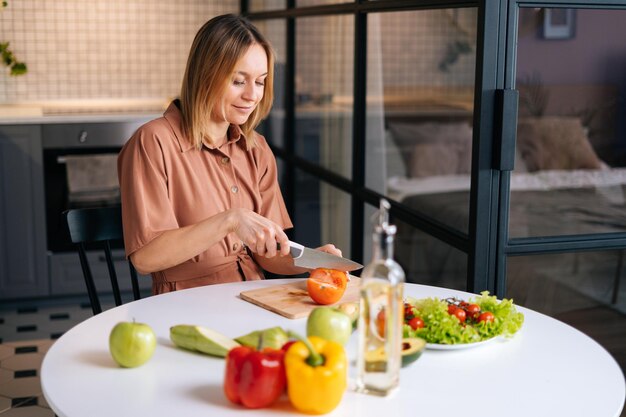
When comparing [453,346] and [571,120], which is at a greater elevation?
[571,120]

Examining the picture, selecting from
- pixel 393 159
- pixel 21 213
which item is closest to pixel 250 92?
pixel 393 159

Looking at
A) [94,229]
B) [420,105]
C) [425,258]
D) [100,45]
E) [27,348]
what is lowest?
[27,348]

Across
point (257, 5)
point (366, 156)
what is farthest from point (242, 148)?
point (257, 5)

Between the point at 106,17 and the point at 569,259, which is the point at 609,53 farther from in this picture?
the point at 106,17

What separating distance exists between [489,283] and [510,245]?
11cm

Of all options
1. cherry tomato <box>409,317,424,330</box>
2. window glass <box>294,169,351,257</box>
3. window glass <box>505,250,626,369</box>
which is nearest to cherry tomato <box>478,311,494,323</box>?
cherry tomato <box>409,317,424,330</box>

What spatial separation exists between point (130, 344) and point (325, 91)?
2481 millimetres

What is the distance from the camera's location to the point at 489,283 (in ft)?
7.30

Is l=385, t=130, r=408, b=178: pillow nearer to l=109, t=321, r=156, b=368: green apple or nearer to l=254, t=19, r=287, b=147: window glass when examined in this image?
l=254, t=19, r=287, b=147: window glass

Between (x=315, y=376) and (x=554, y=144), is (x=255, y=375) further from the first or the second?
(x=554, y=144)

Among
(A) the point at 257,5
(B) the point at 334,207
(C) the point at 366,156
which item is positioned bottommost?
(B) the point at 334,207

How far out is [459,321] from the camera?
5.14 ft

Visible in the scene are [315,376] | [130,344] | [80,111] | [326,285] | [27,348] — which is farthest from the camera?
[80,111]

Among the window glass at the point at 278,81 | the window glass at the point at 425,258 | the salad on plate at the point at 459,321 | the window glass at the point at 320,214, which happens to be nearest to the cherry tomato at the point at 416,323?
the salad on plate at the point at 459,321
